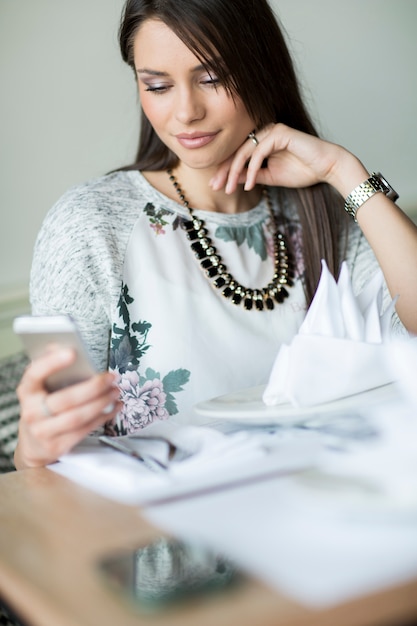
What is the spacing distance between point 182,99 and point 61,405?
0.74 m

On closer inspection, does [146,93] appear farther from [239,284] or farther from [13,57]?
[13,57]

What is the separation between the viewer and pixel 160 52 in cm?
150

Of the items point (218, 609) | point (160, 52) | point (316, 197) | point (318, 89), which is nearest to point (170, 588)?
point (218, 609)

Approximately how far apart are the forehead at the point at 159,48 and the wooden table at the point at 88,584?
84cm

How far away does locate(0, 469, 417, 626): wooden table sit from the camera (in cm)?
54

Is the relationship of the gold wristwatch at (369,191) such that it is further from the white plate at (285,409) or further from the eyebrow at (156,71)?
the white plate at (285,409)

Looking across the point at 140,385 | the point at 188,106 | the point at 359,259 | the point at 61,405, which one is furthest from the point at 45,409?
the point at 359,259

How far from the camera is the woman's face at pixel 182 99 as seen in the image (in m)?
1.49

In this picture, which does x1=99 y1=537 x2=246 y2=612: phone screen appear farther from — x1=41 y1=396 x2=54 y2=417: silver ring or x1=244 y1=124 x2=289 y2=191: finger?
x1=244 y1=124 x2=289 y2=191: finger

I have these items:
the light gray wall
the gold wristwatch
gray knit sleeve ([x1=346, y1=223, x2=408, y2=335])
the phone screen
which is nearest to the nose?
the gold wristwatch

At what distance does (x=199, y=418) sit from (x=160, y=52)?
2.04ft

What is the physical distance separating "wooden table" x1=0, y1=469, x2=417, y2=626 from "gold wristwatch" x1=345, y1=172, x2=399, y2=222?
3.01 ft

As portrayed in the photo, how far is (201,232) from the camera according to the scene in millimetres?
1672

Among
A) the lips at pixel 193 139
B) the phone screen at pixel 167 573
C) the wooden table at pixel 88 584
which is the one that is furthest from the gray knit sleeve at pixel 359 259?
the phone screen at pixel 167 573
